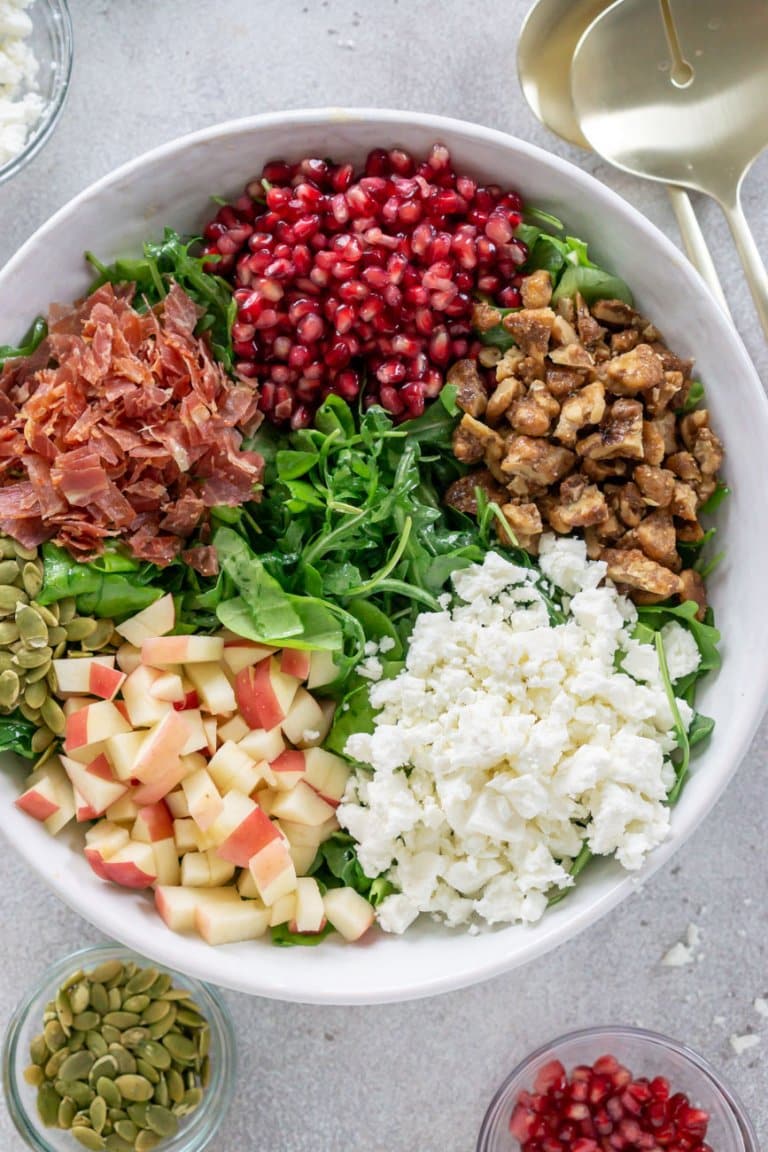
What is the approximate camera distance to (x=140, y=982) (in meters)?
2.29

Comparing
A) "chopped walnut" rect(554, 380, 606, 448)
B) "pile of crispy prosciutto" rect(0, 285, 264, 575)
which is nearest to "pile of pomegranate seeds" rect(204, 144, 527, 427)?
"pile of crispy prosciutto" rect(0, 285, 264, 575)

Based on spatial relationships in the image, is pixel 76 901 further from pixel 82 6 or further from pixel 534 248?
pixel 82 6

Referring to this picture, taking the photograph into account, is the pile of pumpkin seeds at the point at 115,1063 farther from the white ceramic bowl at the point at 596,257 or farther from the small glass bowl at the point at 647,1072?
the small glass bowl at the point at 647,1072

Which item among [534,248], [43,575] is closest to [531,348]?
[534,248]

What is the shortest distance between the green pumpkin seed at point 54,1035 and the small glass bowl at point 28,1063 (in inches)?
2.3

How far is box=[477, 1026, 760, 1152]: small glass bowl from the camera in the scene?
2.26 meters

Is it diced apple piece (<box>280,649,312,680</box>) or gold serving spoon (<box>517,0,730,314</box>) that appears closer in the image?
diced apple piece (<box>280,649,312,680</box>)

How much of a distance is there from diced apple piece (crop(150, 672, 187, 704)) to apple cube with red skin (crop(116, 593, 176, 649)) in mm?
81

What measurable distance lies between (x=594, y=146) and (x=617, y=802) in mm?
1277

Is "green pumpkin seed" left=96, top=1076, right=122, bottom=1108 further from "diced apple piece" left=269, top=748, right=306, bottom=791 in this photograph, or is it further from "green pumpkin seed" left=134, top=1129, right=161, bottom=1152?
"diced apple piece" left=269, top=748, right=306, bottom=791

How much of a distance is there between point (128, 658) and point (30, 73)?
4.13 feet

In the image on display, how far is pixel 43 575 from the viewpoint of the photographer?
198 cm

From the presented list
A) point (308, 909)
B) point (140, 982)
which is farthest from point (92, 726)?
point (140, 982)

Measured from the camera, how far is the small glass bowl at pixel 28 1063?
227 cm
